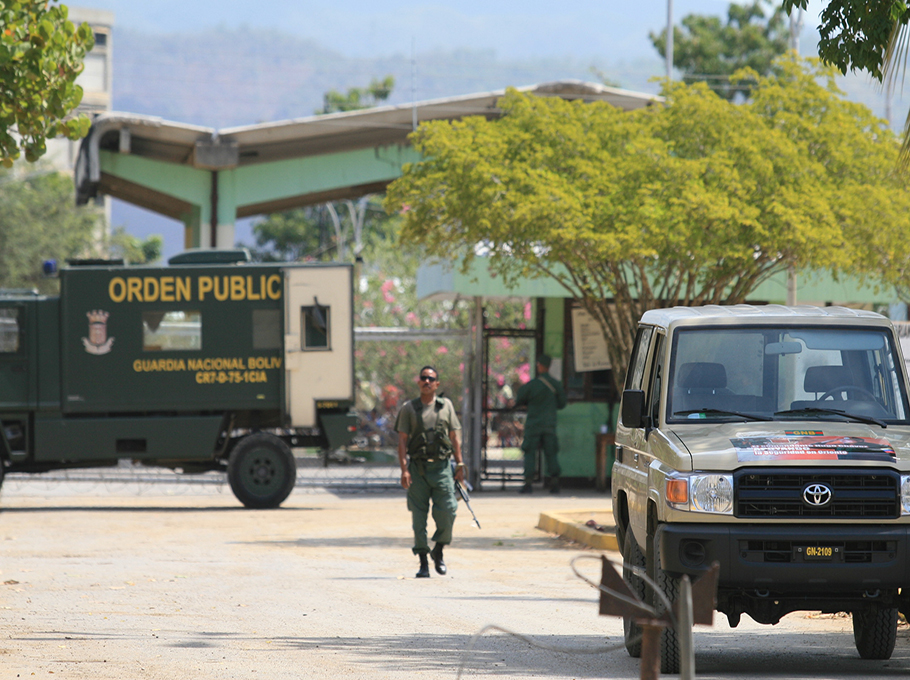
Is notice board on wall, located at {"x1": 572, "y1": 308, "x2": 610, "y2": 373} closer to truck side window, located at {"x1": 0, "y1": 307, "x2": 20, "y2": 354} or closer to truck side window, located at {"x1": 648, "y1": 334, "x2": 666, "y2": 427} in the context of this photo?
truck side window, located at {"x1": 0, "y1": 307, "x2": 20, "y2": 354}

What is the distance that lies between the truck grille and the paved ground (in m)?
1.10

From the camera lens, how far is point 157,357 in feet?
62.8

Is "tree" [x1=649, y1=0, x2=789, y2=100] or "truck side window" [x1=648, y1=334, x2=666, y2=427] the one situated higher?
"tree" [x1=649, y1=0, x2=789, y2=100]

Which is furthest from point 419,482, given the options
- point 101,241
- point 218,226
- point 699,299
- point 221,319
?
point 101,241

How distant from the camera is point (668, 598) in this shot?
7.33 metres

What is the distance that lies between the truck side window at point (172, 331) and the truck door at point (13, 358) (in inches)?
67.2

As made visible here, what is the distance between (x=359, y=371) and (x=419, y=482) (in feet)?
85.9

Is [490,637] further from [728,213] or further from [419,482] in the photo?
[728,213]

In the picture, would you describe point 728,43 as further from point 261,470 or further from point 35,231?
point 261,470

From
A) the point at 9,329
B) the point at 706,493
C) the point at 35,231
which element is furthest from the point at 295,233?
the point at 706,493

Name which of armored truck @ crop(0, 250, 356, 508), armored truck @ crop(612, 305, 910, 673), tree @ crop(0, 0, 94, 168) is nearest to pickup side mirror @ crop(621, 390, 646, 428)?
armored truck @ crop(612, 305, 910, 673)

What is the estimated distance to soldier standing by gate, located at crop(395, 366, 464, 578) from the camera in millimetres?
12008

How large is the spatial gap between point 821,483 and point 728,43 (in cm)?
4803

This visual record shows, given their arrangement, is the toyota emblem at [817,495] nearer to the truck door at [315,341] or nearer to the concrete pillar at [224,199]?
the truck door at [315,341]
